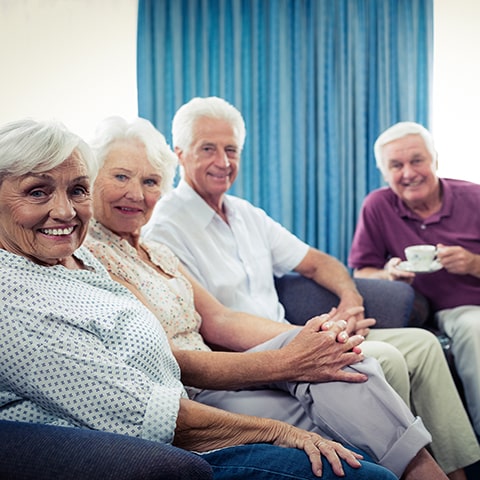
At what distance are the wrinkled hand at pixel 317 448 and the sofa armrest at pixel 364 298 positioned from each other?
1.08 m

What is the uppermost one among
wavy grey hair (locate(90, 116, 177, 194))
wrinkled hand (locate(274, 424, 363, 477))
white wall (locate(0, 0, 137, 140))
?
white wall (locate(0, 0, 137, 140))

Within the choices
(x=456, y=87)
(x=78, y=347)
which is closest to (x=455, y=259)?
(x=456, y=87)

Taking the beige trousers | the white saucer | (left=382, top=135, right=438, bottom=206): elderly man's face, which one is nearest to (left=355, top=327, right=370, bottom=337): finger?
the beige trousers

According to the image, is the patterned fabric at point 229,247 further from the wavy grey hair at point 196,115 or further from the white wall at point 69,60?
the white wall at point 69,60

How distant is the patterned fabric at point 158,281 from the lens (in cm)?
181

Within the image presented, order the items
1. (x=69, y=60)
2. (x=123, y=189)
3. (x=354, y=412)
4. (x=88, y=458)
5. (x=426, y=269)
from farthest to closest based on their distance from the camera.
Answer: (x=69, y=60) → (x=426, y=269) → (x=123, y=189) → (x=354, y=412) → (x=88, y=458)

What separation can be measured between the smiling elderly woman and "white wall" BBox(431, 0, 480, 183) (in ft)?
9.65

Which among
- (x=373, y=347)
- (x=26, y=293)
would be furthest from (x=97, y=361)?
(x=373, y=347)

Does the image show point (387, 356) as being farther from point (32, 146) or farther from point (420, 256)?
point (32, 146)

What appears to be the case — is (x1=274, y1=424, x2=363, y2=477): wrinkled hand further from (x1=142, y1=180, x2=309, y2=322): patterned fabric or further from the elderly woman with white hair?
(x1=142, y1=180, x2=309, y2=322): patterned fabric

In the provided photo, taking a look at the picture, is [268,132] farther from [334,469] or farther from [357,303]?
[334,469]

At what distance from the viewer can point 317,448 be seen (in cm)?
143

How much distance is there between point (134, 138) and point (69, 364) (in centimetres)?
89

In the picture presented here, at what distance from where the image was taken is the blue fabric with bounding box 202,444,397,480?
1.35 metres
